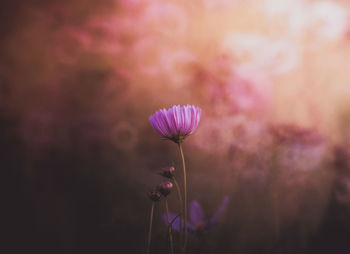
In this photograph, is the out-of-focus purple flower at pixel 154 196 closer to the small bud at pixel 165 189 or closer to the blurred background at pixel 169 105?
the small bud at pixel 165 189

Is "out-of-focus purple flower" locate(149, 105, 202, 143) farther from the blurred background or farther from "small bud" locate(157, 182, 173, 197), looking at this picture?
the blurred background

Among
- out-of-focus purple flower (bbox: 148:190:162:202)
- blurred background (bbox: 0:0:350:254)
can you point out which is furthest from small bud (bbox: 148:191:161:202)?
blurred background (bbox: 0:0:350:254)

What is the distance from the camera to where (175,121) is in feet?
1.64

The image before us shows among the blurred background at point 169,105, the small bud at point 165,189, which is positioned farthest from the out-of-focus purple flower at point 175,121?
the blurred background at point 169,105

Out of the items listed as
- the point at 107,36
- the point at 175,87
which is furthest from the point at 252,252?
the point at 107,36

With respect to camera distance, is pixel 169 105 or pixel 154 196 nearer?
pixel 154 196

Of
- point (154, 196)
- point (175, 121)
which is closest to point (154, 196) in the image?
point (154, 196)

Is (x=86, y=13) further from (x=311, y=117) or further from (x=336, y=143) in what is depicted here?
(x=336, y=143)

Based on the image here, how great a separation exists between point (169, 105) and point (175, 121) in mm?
672

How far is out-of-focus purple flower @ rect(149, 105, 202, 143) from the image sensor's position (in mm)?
499

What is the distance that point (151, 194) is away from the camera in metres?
0.49

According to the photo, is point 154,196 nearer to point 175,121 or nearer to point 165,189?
point 165,189

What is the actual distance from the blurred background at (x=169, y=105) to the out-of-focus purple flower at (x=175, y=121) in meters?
0.58

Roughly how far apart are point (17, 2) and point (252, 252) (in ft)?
4.25
